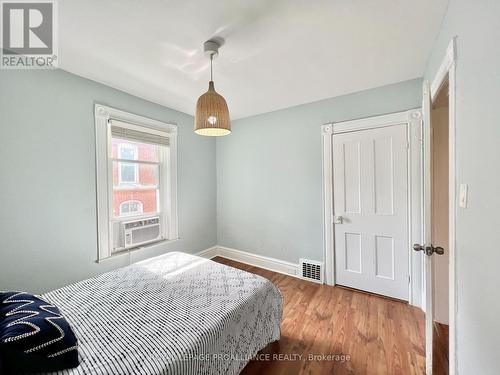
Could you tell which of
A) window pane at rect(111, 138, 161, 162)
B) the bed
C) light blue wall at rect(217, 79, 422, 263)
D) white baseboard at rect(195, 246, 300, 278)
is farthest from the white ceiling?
white baseboard at rect(195, 246, 300, 278)

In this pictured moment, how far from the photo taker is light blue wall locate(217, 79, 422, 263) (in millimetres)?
2521

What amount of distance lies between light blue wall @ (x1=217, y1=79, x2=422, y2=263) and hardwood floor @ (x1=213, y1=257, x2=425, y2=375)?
2.21 ft

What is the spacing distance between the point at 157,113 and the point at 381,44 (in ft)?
8.52

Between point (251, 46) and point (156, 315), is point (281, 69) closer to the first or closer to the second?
point (251, 46)

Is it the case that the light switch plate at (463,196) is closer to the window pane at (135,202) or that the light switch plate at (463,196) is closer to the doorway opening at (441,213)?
the doorway opening at (441,213)

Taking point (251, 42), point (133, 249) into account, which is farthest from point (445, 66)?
point (133, 249)

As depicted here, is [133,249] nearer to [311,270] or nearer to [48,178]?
[48,178]

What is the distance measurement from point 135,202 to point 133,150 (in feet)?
2.18

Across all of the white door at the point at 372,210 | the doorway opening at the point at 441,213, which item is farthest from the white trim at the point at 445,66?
the white door at the point at 372,210

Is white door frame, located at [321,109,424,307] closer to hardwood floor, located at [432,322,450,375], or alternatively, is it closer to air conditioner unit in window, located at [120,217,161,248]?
hardwood floor, located at [432,322,450,375]

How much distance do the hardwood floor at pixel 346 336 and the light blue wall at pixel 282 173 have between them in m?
0.67

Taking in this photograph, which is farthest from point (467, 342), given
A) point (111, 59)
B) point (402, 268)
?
point (111, 59)

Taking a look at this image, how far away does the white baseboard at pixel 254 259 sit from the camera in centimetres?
301

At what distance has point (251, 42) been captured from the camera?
5.35 ft
